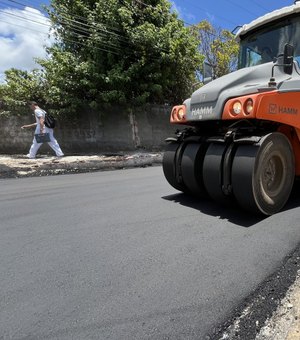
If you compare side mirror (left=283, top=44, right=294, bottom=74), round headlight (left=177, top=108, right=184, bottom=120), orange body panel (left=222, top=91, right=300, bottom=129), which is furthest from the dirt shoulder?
side mirror (left=283, top=44, right=294, bottom=74)

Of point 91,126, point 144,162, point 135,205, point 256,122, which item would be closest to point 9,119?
point 91,126

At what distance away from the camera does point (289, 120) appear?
4.28 meters

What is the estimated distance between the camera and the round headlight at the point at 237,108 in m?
3.94

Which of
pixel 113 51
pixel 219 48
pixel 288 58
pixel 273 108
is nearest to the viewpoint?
pixel 273 108

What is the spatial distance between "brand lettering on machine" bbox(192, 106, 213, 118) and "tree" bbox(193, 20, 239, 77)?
18137 mm

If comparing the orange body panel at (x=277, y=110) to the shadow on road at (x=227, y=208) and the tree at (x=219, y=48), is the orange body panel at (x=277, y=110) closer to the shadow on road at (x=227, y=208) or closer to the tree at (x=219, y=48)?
the shadow on road at (x=227, y=208)

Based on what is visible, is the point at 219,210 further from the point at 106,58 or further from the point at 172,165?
the point at 106,58

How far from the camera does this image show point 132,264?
10.1 feet

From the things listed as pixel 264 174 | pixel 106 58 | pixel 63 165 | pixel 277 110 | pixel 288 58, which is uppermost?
pixel 106 58

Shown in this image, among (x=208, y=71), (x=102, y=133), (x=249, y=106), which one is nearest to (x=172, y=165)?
(x=249, y=106)

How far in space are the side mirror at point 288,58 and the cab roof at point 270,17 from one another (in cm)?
115

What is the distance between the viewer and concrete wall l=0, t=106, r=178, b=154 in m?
13.0

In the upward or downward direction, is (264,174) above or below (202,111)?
below

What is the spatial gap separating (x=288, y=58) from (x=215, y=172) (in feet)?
5.52
